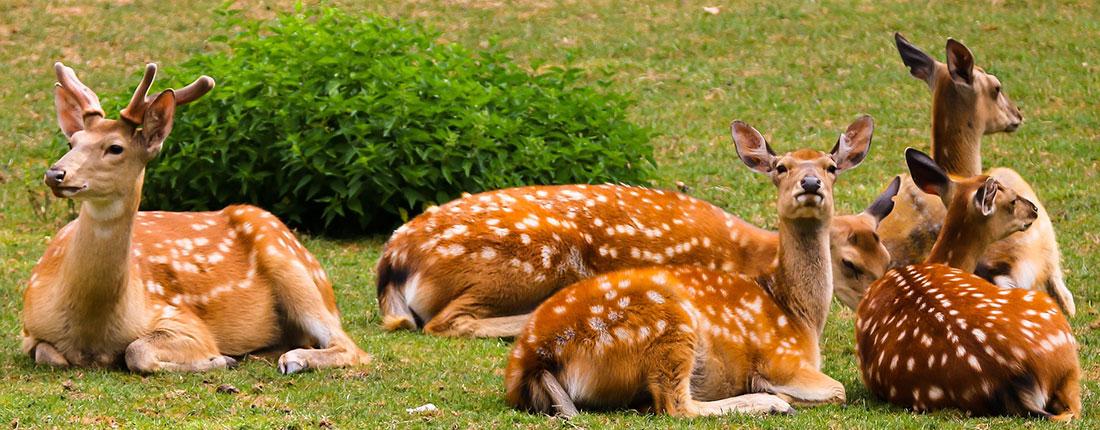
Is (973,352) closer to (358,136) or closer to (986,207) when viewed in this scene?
(986,207)

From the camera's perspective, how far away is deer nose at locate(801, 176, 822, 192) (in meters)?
Answer: 6.14

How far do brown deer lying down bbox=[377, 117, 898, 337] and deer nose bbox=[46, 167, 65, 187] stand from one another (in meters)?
2.41

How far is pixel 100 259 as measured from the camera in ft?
20.6

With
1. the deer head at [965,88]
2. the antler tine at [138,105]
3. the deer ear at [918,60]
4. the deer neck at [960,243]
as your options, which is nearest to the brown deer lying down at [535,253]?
the deer neck at [960,243]

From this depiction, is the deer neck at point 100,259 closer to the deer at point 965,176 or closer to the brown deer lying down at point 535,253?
the brown deer lying down at point 535,253

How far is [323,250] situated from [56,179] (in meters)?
4.62

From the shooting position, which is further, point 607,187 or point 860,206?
point 860,206

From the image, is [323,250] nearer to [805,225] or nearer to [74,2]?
[805,225]

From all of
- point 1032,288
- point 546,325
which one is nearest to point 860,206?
point 1032,288

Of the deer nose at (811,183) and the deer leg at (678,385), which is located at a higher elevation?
the deer nose at (811,183)

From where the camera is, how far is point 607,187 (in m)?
8.50

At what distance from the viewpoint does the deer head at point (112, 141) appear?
6027mm

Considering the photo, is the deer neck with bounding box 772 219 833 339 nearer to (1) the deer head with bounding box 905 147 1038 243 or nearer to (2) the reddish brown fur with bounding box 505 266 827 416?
(2) the reddish brown fur with bounding box 505 266 827 416

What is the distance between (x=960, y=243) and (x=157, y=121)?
13.1 ft
